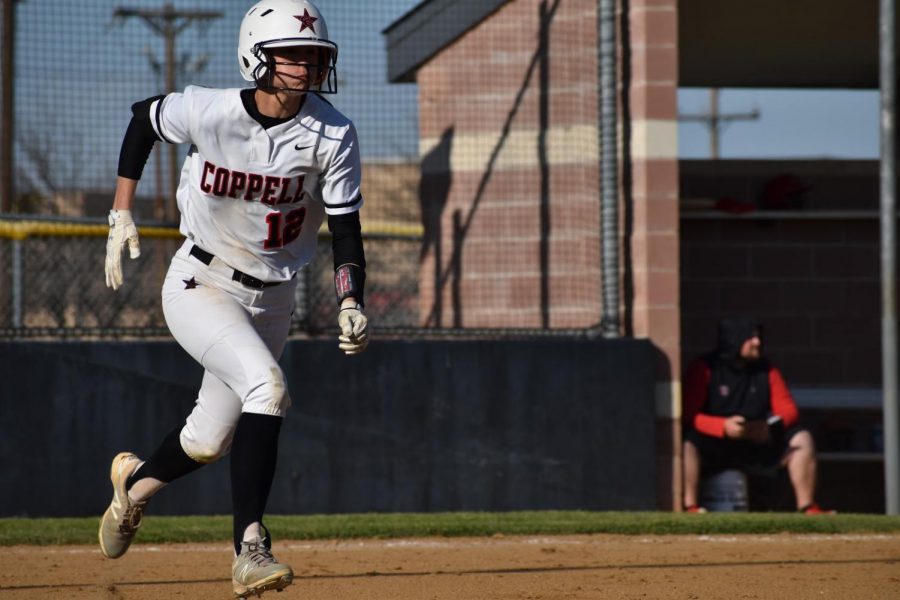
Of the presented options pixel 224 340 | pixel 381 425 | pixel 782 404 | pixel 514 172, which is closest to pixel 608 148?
pixel 514 172

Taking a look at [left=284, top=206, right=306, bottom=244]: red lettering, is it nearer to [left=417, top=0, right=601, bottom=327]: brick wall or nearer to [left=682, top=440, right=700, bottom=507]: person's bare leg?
[left=417, top=0, right=601, bottom=327]: brick wall

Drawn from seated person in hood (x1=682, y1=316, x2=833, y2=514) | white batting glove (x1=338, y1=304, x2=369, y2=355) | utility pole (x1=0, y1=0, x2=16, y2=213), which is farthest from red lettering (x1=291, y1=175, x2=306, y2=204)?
seated person in hood (x1=682, y1=316, x2=833, y2=514)

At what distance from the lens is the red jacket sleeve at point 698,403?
9.30 meters

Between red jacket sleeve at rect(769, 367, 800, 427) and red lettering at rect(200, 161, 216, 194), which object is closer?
red lettering at rect(200, 161, 216, 194)

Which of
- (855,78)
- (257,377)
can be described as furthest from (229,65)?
(855,78)

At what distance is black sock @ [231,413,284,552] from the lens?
A: 478 cm

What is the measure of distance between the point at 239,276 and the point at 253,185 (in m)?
0.36

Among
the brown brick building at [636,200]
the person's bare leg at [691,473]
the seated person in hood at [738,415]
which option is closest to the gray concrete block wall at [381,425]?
the person's bare leg at [691,473]

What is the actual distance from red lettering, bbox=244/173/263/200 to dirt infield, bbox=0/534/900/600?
163 cm

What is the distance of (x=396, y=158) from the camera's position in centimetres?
956

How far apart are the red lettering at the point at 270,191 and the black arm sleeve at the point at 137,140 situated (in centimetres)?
53

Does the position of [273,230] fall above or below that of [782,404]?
above

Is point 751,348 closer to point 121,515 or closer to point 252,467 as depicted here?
point 121,515

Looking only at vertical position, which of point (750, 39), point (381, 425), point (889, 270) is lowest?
point (381, 425)
